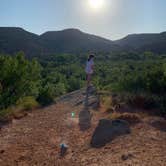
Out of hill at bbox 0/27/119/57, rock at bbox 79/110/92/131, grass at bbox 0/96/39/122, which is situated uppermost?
hill at bbox 0/27/119/57

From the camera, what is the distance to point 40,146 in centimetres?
575

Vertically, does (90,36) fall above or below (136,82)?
above

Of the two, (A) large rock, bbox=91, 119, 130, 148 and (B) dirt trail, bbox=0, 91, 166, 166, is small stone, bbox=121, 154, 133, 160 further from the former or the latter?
(A) large rock, bbox=91, 119, 130, 148

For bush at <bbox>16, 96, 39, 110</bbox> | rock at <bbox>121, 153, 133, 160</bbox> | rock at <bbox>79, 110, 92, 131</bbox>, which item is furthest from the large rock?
bush at <bbox>16, 96, 39, 110</bbox>

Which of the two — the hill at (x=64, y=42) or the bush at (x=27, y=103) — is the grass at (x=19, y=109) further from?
the hill at (x=64, y=42)

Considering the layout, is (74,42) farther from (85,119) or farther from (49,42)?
(85,119)

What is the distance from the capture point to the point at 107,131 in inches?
229

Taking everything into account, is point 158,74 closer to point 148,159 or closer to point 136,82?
point 136,82

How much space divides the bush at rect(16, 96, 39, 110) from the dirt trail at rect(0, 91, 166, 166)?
71.1 inches

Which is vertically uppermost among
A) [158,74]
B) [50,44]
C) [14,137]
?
[50,44]

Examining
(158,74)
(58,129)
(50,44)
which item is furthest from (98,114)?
(50,44)

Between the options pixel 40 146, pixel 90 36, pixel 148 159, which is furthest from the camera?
pixel 90 36

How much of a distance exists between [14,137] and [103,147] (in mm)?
2543

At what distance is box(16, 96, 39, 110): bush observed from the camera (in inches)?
382
